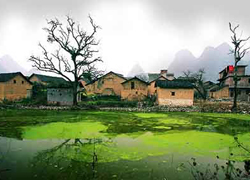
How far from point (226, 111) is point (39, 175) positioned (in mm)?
19623

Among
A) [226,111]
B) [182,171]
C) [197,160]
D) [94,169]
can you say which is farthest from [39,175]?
[226,111]

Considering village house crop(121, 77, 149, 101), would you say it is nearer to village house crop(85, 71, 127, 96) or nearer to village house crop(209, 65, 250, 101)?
village house crop(85, 71, 127, 96)

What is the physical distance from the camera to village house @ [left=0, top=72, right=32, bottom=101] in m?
27.4

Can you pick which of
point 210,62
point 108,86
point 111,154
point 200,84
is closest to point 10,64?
point 210,62

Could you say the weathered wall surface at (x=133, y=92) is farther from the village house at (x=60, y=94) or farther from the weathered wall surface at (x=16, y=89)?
the weathered wall surface at (x=16, y=89)

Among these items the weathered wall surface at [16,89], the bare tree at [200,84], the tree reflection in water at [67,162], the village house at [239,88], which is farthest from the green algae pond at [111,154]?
the village house at [239,88]

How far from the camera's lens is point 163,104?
25688 mm

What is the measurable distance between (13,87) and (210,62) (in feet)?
403

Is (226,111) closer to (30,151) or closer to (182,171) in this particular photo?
(182,171)

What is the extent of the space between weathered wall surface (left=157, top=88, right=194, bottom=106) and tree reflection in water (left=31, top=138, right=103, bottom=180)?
63.1 feet

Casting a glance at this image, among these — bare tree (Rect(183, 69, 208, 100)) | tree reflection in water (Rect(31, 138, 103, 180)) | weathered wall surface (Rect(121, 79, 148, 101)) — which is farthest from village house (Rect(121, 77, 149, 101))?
tree reflection in water (Rect(31, 138, 103, 180))

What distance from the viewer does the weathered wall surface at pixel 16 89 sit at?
27403 mm

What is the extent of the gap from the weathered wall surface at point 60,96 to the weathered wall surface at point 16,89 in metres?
5.31

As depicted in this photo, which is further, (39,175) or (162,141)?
(162,141)
